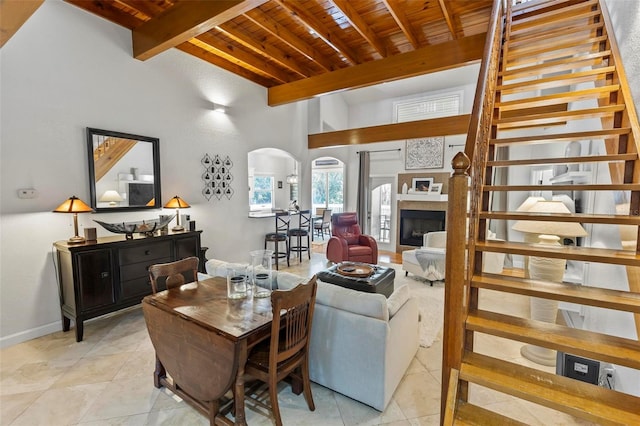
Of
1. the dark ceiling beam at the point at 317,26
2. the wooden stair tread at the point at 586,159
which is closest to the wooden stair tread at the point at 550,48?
the wooden stair tread at the point at 586,159

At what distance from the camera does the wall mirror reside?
3.23 m

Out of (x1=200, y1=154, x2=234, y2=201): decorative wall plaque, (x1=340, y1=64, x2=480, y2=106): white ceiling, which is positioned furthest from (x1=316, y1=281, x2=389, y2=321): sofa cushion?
(x1=340, y1=64, x2=480, y2=106): white ceiling

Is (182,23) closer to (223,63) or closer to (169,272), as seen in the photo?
(223,63)

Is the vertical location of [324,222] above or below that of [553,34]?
below

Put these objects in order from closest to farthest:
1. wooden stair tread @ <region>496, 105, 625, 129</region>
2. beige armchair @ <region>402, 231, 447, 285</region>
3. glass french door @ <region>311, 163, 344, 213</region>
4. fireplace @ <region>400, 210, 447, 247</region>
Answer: wooden stair tread @ <region>496, 105, 625, 129</region> < beige armchair @ <region>402, 231, 447, 285</region> < fireplace @ <region>400, 210, 447, 247</region> < glass french door @ <region>311, 163, 344, 213</region>

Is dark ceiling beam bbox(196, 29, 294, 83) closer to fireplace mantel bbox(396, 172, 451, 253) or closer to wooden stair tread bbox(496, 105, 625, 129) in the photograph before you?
fireplace mantel bbox(396, 172, 451, 253)

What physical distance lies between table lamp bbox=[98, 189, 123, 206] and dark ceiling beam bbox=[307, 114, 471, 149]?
3.98 m

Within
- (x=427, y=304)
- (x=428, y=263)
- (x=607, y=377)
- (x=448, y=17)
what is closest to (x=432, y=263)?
(x=428, y=263)

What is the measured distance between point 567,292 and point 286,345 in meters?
1.65

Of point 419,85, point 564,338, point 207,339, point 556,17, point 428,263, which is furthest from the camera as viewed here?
point 419,85

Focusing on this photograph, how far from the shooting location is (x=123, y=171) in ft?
11.4

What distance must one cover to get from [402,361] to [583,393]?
1.10 m

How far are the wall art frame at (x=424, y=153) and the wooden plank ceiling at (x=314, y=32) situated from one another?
2.67 meters

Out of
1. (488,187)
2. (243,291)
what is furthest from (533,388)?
(243,291)
